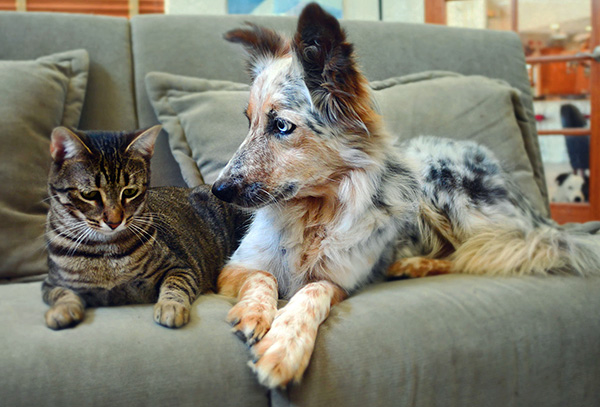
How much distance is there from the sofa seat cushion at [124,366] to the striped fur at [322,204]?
4.2 inches

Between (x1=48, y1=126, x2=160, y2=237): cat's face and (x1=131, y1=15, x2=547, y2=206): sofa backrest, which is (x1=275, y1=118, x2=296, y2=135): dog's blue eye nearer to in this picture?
(x1=48, y1=126, x2=160, y2=237): cat's face

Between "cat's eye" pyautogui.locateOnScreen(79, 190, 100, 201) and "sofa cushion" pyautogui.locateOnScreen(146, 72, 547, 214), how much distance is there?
0.68m

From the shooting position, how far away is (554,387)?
137 cm

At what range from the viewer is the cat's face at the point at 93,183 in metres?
1.39

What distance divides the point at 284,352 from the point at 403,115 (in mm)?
1392

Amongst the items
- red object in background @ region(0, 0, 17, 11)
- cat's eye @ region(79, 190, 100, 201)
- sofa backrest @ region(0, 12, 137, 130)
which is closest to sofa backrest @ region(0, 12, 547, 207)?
sofa backrest @ region(0, 12, 137, 130)

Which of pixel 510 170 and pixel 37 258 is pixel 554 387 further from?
pixel 37 258

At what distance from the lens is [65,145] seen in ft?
4.58

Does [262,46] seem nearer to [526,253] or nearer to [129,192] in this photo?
[129,192]

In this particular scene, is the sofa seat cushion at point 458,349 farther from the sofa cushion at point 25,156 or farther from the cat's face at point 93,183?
the sofa cushion at point 25,156

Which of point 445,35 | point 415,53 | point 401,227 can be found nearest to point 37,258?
point 401,227

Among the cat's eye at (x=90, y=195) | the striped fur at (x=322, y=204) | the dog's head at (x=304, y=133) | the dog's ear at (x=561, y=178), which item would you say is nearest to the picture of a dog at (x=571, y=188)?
the dog's ear at (x=561, y=178)

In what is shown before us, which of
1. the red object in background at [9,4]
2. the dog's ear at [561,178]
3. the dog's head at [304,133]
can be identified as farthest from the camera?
the red object in background at [9,4]

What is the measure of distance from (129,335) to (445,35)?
7.38ft
